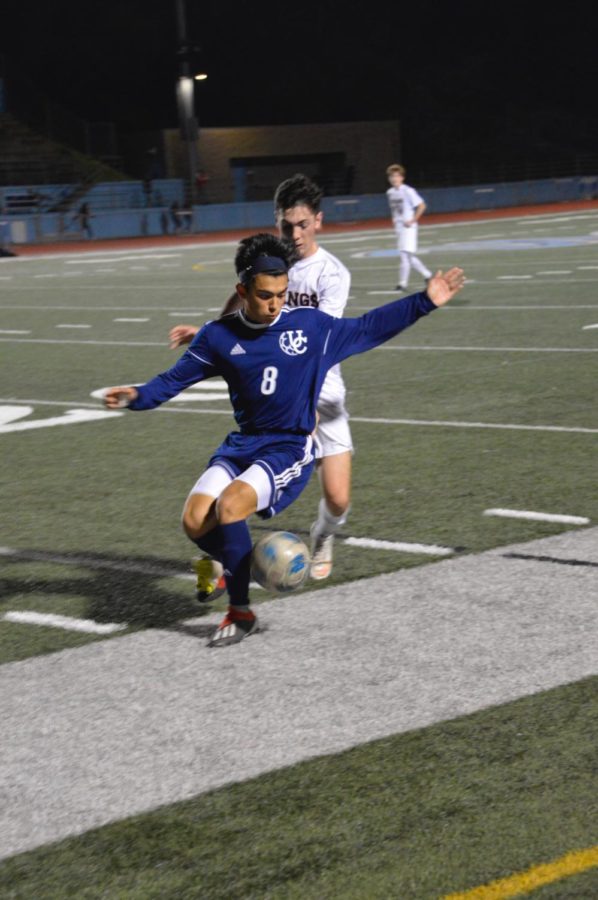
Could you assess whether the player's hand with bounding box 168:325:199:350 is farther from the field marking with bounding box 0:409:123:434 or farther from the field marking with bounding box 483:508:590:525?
the field marking with bounding box 0:409:123:434

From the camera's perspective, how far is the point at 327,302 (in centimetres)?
672

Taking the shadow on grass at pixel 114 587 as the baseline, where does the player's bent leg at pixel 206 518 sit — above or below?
above

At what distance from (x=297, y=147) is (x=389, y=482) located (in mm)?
57100

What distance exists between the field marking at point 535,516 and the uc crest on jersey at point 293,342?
2003mm

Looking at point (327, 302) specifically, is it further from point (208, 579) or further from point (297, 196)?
A: point (208, 579)

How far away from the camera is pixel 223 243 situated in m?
42.7

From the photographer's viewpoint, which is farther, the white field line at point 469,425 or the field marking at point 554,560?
the white field line at point 469,425

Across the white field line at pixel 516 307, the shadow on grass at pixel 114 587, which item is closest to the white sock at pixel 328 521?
the shadow on grass at pixel 114 587

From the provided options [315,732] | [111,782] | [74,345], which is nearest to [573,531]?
[315,732]

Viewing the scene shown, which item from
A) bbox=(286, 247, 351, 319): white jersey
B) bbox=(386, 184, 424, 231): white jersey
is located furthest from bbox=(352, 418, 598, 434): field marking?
bbox=(386, 184, 424, 231): white jersey

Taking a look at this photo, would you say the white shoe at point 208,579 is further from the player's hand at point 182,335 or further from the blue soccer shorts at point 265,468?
the player's hand at point 182,335

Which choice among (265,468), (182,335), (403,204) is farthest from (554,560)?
(403,204)

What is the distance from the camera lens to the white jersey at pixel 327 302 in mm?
6672

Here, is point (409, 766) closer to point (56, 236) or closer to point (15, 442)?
point (15, 442)
